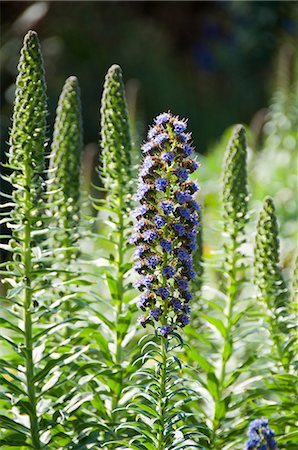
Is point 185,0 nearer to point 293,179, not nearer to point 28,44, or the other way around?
point 293,179

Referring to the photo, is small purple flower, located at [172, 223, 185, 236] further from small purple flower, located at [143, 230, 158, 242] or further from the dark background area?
the dark background area

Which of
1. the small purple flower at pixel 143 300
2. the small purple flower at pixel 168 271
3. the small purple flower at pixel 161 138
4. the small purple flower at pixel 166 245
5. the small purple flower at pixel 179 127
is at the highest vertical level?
the small purple flower at pixel 179 127

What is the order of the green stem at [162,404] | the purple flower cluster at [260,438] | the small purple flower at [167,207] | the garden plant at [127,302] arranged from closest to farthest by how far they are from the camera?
the purple flower cluster at [260,438], the small purple flower at [167,207], the garden plant at [127,302], the green stem at [162,404]

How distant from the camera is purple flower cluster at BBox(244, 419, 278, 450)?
9.14 ft

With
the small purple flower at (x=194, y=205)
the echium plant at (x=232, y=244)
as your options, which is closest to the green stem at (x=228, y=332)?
the echium plant at (x=232, y=244)

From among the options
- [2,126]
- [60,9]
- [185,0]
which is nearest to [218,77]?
[185,0]

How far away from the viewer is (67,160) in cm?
441

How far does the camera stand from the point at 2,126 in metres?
14.7

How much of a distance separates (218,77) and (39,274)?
1680 cm

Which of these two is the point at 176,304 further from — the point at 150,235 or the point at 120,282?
the point at 120,282

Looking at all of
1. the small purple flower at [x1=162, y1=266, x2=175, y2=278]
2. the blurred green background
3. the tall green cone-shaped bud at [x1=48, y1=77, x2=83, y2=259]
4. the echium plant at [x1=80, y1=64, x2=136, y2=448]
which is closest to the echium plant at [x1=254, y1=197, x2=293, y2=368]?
the echium plant at [x1=80, y1=64, x2=136, y2=448]

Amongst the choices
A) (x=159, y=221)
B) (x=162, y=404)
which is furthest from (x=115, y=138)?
(x=162, y=404)

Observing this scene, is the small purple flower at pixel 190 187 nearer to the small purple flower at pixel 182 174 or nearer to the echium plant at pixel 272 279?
the small purple flower at pixel 182 174

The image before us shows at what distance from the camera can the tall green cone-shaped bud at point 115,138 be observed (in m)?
4.12
